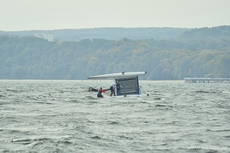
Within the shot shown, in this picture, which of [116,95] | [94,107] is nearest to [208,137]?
[94,107]

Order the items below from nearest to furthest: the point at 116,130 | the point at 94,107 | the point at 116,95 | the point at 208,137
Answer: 1. the point at 208,137
2. the point at 116,130
3. the point at 94,107
4. the point at 116,95

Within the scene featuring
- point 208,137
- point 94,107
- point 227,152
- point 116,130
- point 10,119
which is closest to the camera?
point 227,152

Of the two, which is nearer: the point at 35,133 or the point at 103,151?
the point at 103,151

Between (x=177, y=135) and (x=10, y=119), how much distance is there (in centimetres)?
1167

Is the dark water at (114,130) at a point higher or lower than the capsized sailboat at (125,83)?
lower

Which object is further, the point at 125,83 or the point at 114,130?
the point at 125,83

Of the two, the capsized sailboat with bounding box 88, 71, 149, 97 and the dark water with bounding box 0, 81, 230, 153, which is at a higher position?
the capsized sailboat with bounding box 88, 71, 149, 97

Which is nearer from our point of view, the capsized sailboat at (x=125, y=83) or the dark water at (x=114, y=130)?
the dark water at (x=114, y=130)

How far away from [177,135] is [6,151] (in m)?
8.61

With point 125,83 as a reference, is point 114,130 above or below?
below

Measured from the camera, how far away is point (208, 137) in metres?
32.2

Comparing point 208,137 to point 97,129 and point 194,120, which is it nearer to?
point 97,129

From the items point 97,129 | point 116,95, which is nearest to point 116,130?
point 97,129

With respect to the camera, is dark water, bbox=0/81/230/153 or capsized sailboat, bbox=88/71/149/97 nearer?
dark water, bbox=0/81/230/153
